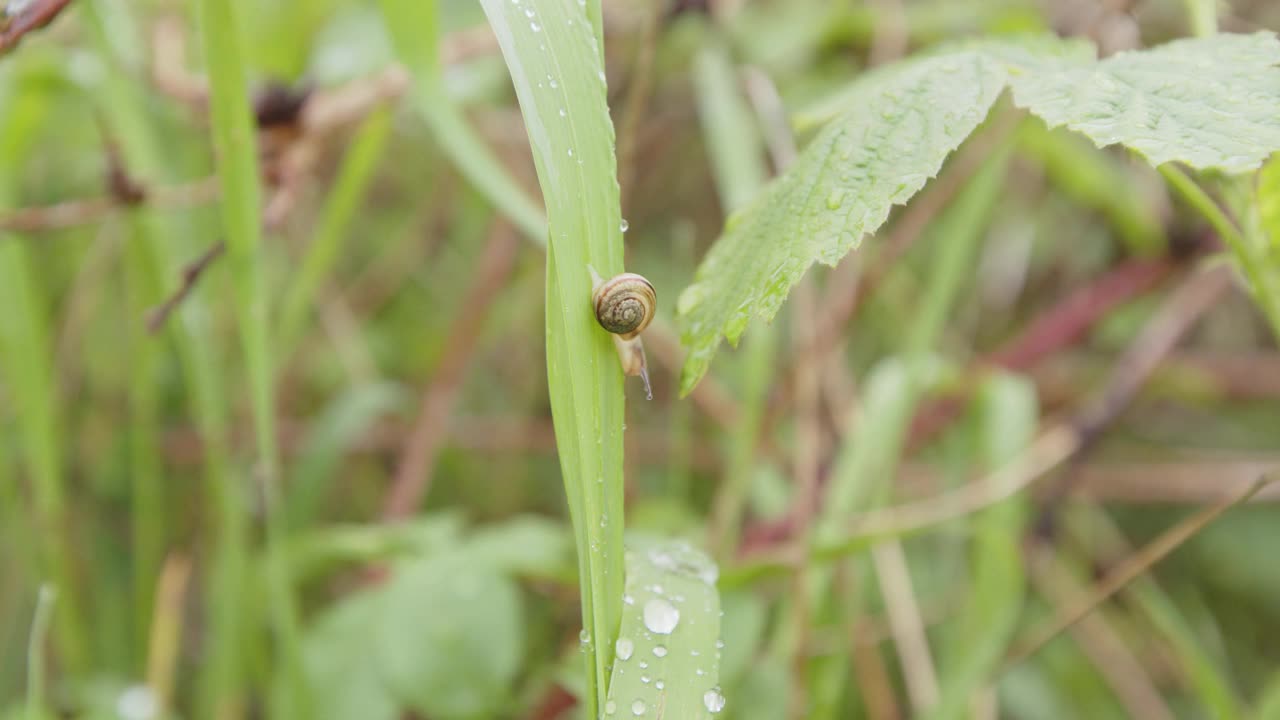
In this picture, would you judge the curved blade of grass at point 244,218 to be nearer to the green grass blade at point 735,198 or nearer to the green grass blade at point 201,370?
the green grass blade at point 201,370

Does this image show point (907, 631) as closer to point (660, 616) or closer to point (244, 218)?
point (660, 616)

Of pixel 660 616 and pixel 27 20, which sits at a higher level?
pixel 27 20

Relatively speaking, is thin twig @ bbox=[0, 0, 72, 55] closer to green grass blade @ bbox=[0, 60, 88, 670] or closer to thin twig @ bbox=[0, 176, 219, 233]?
thin twig @ bbox=[0, 176, 219, 233]

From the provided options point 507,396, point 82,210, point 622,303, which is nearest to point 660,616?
point 622,303

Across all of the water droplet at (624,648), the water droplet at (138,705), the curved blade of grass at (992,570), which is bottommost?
the curved blade of grass at (992,570)

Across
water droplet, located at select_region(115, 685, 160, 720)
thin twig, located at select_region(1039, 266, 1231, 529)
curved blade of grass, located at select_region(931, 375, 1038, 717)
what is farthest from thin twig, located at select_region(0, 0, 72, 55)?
thin twig, located at select_region(1039, 266, 1231, 529)

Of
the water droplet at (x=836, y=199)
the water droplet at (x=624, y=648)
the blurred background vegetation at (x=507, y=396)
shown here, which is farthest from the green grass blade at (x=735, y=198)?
the water droplet at (x=624, y=648)
